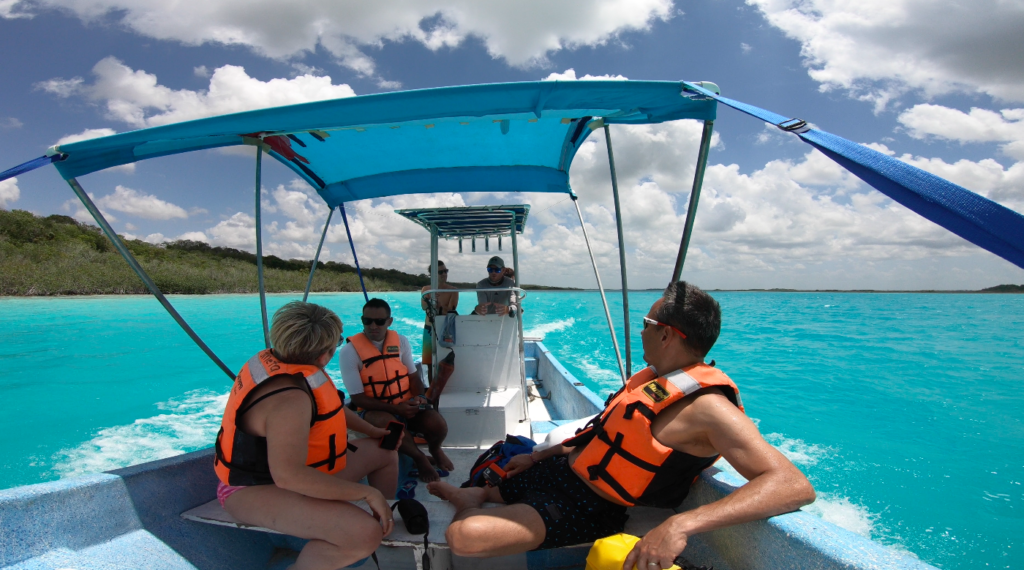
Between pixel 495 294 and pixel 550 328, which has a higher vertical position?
pixel 495 294

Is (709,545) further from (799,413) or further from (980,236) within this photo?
(799,413)

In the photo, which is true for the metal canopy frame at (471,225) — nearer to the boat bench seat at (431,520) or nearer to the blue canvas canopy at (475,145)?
the blue canvas canopy at (475,145)

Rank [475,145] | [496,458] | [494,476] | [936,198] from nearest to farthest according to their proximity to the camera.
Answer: [936,198]
[494,476]
[496,458]
[475,145]

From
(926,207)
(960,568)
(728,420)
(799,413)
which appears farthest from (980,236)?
(799,413)

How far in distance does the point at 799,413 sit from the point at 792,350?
9.19 m

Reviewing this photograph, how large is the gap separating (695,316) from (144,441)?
817cm

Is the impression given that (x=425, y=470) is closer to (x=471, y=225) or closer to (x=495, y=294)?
(x=495, y=294)

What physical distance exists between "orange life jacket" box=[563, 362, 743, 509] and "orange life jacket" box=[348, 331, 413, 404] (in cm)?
168

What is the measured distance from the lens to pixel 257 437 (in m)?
1.58

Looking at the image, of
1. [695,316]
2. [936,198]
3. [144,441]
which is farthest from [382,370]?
[144,441]

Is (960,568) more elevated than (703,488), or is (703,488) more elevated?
(703,488)

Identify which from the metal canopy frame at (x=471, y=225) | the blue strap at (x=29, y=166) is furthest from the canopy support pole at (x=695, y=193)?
the blue strap at (x=29, y=166)

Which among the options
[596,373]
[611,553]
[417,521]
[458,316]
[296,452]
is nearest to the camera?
[611,553]

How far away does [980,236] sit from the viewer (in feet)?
3.26
